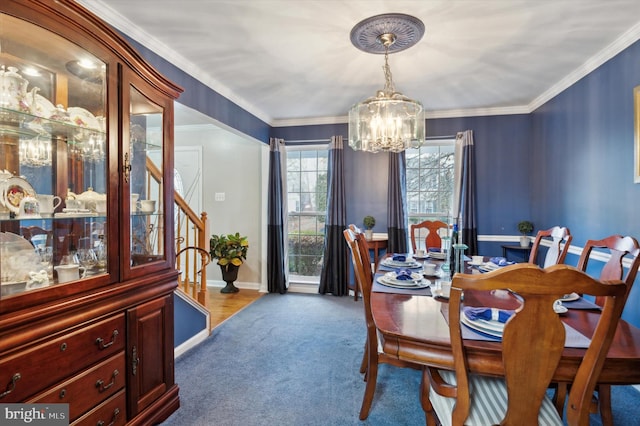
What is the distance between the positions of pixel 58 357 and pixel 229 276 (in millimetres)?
3398

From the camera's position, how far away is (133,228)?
1.77 metres

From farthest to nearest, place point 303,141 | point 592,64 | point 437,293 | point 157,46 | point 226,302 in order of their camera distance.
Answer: point 303,141 < point 226,302 < point 592,64 < point 157,46 < point 437,293

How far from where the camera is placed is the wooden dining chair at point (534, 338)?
959 mm

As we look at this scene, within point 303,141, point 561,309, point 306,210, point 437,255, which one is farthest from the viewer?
point 306,210

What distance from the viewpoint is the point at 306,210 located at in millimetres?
4961

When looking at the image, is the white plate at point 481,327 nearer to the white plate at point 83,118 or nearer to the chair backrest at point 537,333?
the chair backrest at point 537,333

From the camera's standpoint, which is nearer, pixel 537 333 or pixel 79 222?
pixel 537 333

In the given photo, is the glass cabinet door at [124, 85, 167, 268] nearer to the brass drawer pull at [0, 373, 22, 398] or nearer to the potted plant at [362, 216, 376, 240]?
the brass drawer pull at [0, 373, 22, 398]

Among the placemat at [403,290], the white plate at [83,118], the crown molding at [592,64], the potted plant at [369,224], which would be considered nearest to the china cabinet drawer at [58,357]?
the white plate at [83,118]

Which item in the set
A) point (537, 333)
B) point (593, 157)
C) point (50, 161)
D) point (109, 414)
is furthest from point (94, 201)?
point (593, 157)

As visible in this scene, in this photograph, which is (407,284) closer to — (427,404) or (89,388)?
(427,404)

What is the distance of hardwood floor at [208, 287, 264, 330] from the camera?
368 centimetres

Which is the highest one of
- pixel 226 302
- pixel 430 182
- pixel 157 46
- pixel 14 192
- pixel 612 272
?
pixel 157 46

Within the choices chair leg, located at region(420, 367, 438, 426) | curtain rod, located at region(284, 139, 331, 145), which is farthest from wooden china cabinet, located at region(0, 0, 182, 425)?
curtain rod, located at region(284, 139, 331, 145)
